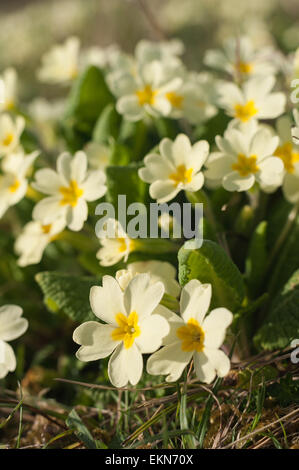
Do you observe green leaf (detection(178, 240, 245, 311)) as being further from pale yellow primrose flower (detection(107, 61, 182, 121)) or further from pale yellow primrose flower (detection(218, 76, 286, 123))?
pale yellow primrose flower (detection(107, 61, 182, 121))

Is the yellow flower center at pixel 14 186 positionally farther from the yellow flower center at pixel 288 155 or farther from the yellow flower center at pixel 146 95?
the yellow flower center at pixel 288 155

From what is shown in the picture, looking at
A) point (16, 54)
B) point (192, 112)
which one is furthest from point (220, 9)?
point (192, 112)

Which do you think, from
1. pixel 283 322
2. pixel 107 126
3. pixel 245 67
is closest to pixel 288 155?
pixel 283 322

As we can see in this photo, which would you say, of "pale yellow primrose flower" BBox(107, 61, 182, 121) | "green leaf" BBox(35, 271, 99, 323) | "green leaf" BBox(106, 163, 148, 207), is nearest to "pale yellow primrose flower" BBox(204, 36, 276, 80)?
"pale yellow primrose flower" BBox(107, 61, 182, 121)

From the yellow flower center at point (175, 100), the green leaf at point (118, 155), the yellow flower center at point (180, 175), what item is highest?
the yellow flower center at point (175, 100)

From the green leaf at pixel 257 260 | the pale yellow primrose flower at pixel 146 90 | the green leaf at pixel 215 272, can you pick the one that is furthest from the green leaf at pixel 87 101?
the green leaf at pixel 215 272
